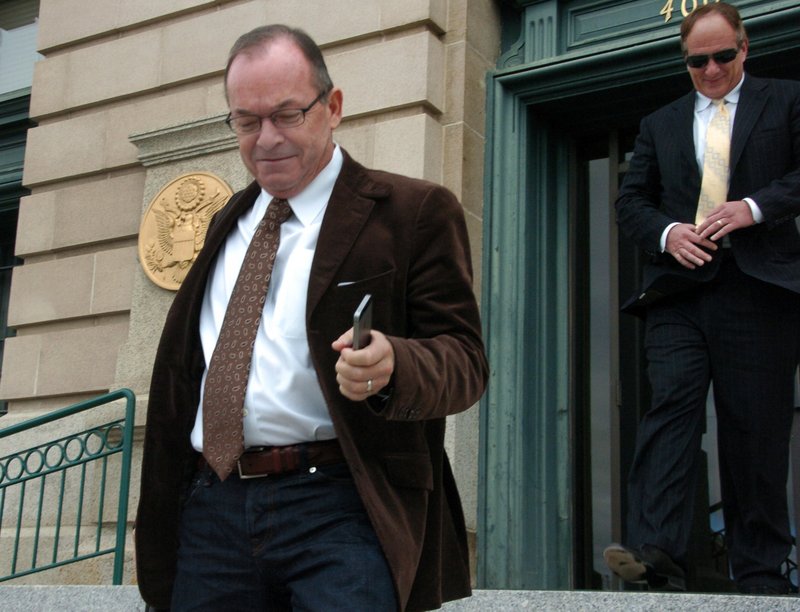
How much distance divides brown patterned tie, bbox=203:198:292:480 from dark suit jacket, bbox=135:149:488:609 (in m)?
0.13

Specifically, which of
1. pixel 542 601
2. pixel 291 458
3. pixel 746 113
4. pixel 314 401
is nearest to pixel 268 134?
pixel 314 401

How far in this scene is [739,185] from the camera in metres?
4.88

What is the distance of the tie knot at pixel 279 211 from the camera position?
8.84 feet

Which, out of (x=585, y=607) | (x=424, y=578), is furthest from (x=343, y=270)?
(x=585, y=607)

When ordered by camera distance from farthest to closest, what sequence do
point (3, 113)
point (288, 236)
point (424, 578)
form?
point (3, 113) < point (288, 236) < point (424, 578)

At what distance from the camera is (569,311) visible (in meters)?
7.16

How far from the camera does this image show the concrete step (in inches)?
164

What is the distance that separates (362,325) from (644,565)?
8.76 ft

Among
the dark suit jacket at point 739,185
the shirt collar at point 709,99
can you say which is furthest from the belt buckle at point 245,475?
the shirt collar at point 709,99

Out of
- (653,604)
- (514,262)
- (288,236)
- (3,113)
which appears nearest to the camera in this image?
(288,236)

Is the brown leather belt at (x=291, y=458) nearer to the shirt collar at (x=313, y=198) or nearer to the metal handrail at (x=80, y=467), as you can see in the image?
the shirt collar at (x=313, y=198)

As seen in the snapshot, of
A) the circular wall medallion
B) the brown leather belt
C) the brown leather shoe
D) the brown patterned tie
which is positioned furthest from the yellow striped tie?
the circular wall medallion

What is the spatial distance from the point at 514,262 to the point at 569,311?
509 mm

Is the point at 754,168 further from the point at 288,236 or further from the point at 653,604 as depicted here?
the point at 288,236
